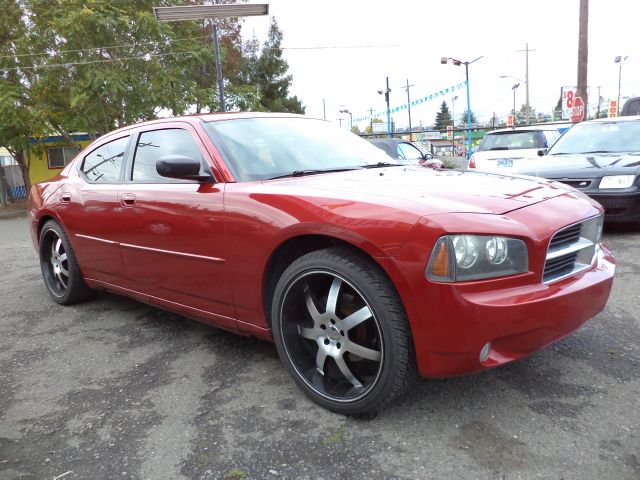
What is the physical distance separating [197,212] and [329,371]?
1151 millimetres

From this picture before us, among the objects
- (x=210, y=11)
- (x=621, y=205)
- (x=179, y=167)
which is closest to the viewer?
(x=179, y=167)

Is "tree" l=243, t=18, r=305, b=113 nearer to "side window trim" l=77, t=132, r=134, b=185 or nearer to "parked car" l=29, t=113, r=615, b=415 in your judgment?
"side window trim" l=77, t=132, r=134, b=185

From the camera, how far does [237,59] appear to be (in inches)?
989

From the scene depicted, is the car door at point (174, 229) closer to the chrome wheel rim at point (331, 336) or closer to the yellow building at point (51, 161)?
the chrome wheel rim at point (331, 336)

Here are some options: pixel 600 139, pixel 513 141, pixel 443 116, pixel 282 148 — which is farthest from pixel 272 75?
pixel 443 116

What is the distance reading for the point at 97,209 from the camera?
12.6 feet

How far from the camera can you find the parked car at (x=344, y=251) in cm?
214

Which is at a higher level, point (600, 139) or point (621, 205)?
point (600, 139)

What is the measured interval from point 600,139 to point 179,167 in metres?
6.60

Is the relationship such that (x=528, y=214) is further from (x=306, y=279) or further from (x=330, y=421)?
(x=330, y=421)

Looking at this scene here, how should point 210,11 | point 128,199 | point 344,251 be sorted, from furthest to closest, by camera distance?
point 210,11 → point 128,199 → point 344,251

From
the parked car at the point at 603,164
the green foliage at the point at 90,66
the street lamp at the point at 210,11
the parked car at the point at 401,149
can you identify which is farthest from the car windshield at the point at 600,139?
the green foliage at the point at 90,66

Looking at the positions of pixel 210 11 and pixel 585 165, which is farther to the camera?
pixel 210 11

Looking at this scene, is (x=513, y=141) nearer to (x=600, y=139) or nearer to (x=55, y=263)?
(x=600, y=139)
